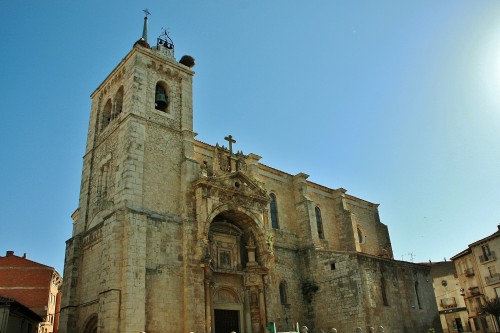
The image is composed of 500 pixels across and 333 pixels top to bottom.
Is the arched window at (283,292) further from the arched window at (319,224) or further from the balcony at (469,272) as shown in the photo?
the balcony at (469,272)

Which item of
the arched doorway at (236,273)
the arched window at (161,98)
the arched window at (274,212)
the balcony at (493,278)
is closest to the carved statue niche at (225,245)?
the arched doorway at (236,273)

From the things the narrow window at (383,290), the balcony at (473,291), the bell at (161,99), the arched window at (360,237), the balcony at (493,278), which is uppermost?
the bell at (161,99)

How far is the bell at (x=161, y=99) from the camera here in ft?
71.1

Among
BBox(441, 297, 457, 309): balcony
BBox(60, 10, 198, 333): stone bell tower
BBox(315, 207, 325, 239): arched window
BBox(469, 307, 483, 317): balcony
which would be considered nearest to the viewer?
BBox(60, 10, 198, 333): stone bell tower

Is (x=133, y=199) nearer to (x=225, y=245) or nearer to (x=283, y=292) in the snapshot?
(x=225, y=245)

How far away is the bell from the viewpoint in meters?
21.7

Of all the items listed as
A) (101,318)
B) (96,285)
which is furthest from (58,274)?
(101,318)

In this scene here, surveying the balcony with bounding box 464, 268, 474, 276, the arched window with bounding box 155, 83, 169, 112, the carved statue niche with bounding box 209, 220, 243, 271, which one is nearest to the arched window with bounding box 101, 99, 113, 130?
the arched window with bounding box 155, 83, 169, 112

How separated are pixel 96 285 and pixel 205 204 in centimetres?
576

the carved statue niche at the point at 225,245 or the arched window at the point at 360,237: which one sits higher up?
the arched window at the point at 360,237

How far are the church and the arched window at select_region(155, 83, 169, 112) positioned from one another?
0.17ft

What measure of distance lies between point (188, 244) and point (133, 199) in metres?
3.07

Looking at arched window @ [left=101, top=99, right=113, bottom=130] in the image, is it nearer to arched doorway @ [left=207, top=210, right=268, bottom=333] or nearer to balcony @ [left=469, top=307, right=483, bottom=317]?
arched doorway @ [left=207, top=210, right=268, bottom=333]

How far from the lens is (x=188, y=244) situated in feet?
61.1
